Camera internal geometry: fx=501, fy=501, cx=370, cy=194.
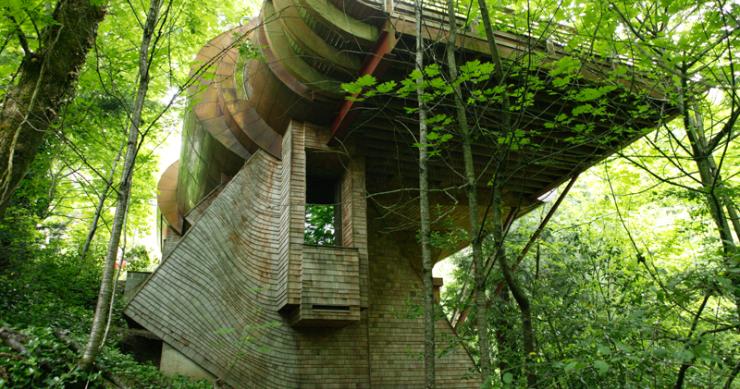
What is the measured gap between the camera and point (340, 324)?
7695mm

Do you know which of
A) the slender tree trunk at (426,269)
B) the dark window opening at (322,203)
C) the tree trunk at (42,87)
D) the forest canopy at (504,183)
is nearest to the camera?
the forest canopy at (504,183)

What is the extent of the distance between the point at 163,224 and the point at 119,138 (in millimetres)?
5541

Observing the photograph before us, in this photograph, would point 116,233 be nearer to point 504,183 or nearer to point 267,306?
point 504,183

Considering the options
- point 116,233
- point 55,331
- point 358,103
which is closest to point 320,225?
point 358,103

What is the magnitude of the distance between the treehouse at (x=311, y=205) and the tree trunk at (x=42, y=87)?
1564mm

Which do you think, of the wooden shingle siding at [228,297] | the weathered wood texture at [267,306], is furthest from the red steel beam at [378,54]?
the wooden shingle siding at [228,297]

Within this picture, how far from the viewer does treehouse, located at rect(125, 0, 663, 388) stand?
6898 millimetres

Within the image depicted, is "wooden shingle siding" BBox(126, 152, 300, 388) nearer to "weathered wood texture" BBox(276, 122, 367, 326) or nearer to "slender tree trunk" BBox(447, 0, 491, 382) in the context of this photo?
"weathered wood texture" BBox(276, 122, 367, 326)

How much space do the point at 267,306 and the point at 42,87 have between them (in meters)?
4.17

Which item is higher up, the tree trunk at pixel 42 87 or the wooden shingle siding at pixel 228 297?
the tree trunk at pixel 42 87

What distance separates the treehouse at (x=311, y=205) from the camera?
690 cm

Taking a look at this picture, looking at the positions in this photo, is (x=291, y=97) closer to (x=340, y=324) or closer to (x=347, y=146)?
(x=347, y=146)

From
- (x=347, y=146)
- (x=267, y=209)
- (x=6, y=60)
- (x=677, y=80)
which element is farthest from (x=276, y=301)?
(x=6, y=60)

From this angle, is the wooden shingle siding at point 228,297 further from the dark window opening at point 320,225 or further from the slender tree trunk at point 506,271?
the slender tree trunk at point 506,271
